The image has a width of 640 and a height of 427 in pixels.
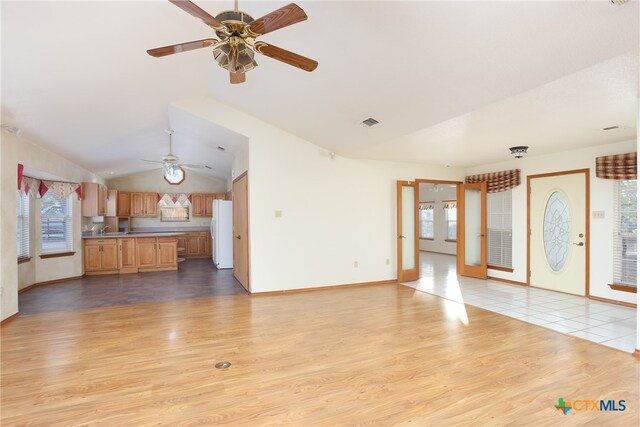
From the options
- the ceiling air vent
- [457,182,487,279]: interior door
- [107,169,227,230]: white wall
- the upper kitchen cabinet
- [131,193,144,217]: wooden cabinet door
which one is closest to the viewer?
the ceiling air vent

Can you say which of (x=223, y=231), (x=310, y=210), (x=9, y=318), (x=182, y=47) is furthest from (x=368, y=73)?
(x=223, y=231)

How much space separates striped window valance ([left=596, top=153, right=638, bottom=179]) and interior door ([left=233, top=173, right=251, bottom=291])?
5.56m

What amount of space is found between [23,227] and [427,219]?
1128 cm

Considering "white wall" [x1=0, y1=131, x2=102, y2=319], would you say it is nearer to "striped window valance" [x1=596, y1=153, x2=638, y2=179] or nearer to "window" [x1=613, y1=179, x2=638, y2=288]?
"striped window valance" [x1=596, y1=153, x2=638, y2=179]

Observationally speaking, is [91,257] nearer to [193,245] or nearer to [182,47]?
[193,245]

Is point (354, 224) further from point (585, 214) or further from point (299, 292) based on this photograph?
point (585, 214)

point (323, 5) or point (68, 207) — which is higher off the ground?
point (323, 5)

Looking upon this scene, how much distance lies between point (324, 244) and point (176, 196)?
695 cm

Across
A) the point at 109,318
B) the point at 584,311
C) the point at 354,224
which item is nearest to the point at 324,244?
the point at 354,224

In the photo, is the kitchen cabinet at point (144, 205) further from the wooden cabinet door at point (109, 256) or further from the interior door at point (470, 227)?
the interior door at point (470, 227)

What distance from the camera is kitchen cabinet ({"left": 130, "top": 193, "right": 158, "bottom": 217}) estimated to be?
10.0 meters

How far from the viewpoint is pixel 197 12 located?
1823mm

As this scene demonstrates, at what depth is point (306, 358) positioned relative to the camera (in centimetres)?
299

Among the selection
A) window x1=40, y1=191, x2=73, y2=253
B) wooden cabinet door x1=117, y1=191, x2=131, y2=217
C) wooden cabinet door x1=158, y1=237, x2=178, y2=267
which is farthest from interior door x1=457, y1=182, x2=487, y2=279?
wooden cabinet door x1=117, y1=191, x2=131, y2=217
